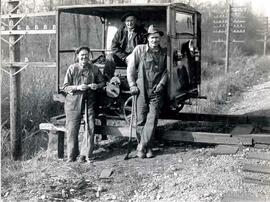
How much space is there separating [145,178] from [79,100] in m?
1.95

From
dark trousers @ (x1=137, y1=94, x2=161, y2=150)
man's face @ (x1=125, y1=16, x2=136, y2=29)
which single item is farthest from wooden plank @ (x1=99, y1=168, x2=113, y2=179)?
man's face @ (x1=125, y1=16, x2=136, y2=29)

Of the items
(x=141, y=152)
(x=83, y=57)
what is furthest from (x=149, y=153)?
(x=83, y=57)

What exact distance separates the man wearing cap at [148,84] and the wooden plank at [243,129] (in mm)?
1656

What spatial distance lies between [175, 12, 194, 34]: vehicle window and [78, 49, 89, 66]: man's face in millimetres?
2197

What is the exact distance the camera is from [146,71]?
7406mm

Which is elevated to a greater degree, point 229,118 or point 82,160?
point 229,118

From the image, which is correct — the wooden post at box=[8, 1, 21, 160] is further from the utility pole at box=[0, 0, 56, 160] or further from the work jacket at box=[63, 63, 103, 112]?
the work jacket at box=[63, 63, 103, 112]

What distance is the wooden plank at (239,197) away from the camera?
5102 mm

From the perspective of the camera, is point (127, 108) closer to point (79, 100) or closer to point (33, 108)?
point (79, 100)

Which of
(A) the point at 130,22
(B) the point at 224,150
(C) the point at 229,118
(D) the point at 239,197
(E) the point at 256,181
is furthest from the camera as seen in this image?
(C) the point at 229,118

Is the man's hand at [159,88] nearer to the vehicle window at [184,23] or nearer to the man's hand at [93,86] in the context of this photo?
the man's hand at [93,86]

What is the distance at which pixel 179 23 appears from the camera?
8.86 meters

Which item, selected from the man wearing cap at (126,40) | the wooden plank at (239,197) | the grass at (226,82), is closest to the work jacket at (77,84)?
the man wearing cap at (126,40)

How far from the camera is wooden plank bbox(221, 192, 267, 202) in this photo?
201 inches
